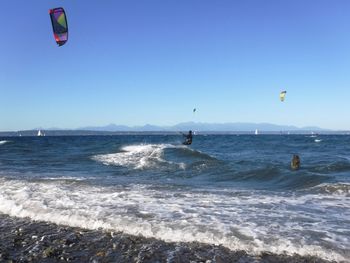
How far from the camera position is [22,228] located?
26.3 ft

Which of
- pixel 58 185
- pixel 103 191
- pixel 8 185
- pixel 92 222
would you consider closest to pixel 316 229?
pixel 92 222

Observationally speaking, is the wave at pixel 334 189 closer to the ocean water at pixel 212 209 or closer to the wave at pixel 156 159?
the ocean water at pixel 212 209

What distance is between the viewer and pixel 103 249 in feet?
21.6

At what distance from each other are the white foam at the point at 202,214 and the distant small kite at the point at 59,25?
17.2ft

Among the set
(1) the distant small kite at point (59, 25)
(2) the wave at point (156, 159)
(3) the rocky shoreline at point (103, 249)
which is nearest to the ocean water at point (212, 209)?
(3) the rocky shoreline at point (103, 249)

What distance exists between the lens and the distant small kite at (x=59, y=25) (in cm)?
1451

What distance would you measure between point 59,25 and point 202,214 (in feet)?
30.7

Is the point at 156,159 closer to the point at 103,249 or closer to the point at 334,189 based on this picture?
the point at 334,189

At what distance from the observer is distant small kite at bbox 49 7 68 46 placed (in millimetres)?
14508

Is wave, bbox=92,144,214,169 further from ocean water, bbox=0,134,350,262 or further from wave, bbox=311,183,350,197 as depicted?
wave, bbox=311,183,350,197

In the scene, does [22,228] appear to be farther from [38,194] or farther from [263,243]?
[263,243]

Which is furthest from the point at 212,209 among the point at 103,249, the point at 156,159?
the point at 156,159

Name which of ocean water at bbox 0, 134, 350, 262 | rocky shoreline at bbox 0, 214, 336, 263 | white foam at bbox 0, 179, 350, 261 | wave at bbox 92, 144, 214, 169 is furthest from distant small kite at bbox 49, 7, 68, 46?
wave at bbox 92, 144, 214, 169

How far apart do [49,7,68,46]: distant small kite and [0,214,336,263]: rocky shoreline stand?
8.49 m
